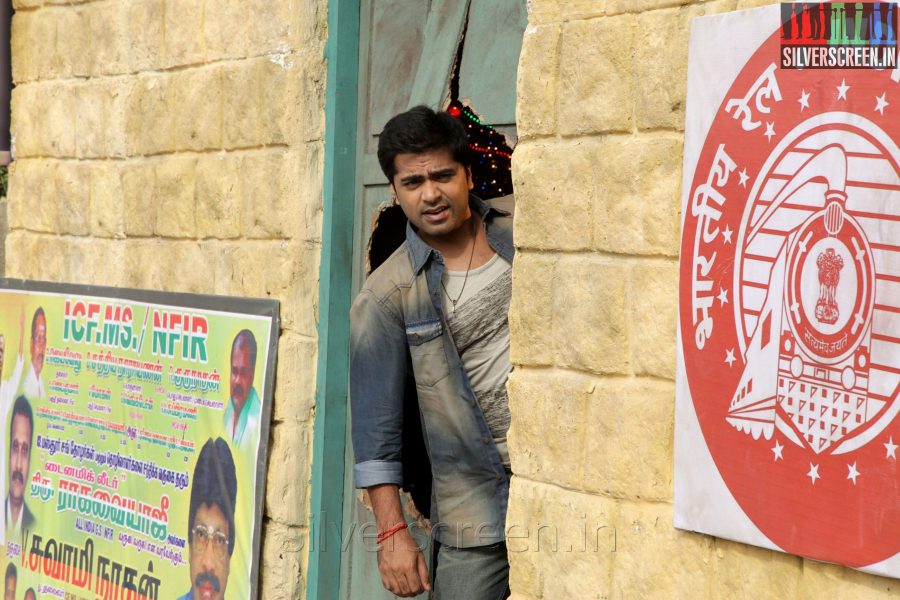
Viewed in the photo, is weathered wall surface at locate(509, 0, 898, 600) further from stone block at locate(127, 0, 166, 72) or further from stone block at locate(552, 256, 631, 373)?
stone block at locate(127, 0, 166, 72)

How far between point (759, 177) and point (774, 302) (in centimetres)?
30

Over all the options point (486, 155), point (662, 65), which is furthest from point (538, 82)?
point (486, 155)

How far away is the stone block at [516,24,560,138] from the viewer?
374 centimetres

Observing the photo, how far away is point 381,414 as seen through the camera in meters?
4.39

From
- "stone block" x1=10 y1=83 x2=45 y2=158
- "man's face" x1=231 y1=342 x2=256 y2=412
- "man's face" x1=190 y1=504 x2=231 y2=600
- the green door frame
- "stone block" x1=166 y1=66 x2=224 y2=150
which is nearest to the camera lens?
the green door frame

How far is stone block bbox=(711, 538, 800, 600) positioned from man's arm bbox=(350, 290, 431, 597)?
1331 mm

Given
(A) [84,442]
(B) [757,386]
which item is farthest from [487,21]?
(A) [84,442]

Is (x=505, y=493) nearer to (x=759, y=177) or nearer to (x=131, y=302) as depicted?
(x=759, y=177)

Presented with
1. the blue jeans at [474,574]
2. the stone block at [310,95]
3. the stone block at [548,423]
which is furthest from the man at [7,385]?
the stone block at [548,423]

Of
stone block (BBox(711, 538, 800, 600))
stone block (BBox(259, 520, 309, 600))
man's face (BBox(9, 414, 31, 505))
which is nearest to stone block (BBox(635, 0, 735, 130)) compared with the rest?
stone block (BBox(711, 538, 800, 600))

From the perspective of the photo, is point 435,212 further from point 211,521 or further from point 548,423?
point 211,521

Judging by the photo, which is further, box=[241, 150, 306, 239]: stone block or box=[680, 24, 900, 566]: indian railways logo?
box=[241, 150, 306, 239]: stone block

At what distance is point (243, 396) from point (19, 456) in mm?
1887

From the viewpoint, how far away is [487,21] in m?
4.59
